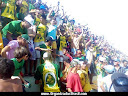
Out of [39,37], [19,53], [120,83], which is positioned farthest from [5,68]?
[39,37]

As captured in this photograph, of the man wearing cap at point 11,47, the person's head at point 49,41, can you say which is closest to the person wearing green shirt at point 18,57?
the man wearing cap at point 11,47

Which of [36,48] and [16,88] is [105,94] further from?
[36,48]

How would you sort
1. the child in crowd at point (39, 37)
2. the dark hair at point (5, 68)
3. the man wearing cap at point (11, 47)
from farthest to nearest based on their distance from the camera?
the child in crowd at point (39, 37) → the man wearing cap at point (11, 47) → the dark hair at point (5, 68)

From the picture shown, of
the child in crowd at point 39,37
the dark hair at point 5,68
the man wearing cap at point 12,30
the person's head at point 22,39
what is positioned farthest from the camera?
the child in crowd at point 39,37

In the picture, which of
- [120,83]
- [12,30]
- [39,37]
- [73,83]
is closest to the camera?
[120,83]

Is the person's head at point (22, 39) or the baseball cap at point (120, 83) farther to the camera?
the person's head at point (22, 39)

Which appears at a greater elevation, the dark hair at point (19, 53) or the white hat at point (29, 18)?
the white hat at point (29, 18)

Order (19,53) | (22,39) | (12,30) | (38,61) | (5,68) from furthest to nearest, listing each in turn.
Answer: (38,61) → (12,30) → (22,39) → (19,53) → (5,68)

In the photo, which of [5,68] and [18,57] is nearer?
[5,68]

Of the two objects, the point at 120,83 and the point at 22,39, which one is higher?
the point at 22,39

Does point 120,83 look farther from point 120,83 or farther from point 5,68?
point 5,68

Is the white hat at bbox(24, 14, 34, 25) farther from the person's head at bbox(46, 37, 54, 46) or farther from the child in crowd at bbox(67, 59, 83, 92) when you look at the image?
the child in crowd at bbox(67, 59, 83, 92)

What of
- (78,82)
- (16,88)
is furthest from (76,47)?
(16,88)

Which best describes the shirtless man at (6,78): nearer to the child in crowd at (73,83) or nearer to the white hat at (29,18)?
the child in crowd at (73,83)
